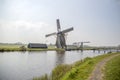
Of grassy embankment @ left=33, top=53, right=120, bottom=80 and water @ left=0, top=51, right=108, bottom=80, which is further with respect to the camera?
water @ left=0, top=51, right=108, bottom=80

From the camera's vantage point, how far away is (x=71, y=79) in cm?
1198

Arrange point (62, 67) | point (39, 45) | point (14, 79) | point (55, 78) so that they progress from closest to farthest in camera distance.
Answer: point (55, 78) < point (14, 79) < point (62, 67) < point (39, 45)

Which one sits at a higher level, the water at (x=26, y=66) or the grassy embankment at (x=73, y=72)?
the grassy embankment at (x=73, y=72)

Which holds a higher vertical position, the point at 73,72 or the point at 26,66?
the point at 73,72

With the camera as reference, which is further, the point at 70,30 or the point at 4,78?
the point at 70,30

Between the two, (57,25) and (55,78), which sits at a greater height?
(57,25)

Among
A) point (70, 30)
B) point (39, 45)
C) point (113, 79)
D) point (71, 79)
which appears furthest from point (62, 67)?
point (39, 45)

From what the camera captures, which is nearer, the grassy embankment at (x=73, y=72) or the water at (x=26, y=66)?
the grassy embankment at (x=73, y=72)

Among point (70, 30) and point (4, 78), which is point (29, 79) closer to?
point (4, 78)

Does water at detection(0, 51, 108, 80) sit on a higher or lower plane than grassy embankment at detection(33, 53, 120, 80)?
lower

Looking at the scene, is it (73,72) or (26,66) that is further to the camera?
(26,66)

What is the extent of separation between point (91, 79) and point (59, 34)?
7637 cm

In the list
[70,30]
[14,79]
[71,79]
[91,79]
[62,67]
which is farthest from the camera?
[70,30]

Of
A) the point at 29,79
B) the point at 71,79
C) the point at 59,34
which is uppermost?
the point at 59,34
